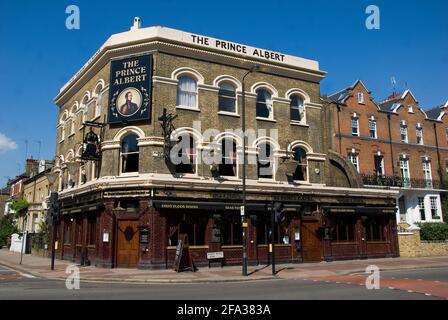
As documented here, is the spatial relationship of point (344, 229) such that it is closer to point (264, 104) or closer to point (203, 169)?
point (264, 104)

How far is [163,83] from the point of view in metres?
23.1

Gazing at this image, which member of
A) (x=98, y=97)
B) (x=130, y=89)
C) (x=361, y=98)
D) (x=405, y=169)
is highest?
(x=361, y=98)

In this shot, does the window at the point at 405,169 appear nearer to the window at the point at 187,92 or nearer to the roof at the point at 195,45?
the roof at the point at 195,45

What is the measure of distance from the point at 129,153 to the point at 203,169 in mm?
4159

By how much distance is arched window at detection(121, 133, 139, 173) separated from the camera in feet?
Result: 75.3

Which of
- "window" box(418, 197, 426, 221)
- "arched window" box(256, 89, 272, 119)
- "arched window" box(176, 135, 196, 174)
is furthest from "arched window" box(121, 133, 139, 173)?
"window" box(418, 197, 426, 221)

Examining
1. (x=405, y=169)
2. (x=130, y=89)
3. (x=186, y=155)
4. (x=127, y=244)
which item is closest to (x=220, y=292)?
(x=127, y=244)

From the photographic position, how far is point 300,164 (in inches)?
1058

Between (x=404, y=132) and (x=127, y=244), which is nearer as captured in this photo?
(x=127, y=244)

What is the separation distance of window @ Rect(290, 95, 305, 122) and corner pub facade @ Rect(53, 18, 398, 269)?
0.23 ft

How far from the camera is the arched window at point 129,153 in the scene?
22.9 m

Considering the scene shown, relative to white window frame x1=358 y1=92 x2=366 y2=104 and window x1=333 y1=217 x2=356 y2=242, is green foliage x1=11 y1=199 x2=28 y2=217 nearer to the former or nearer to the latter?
window x1=333 y1=217 x2=356 y2=242

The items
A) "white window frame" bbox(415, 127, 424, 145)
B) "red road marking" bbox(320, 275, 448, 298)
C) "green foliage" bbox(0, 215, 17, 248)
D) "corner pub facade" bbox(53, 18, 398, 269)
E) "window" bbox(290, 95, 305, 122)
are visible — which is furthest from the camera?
"green foliage" bbox(0, 215, 17, 248)
